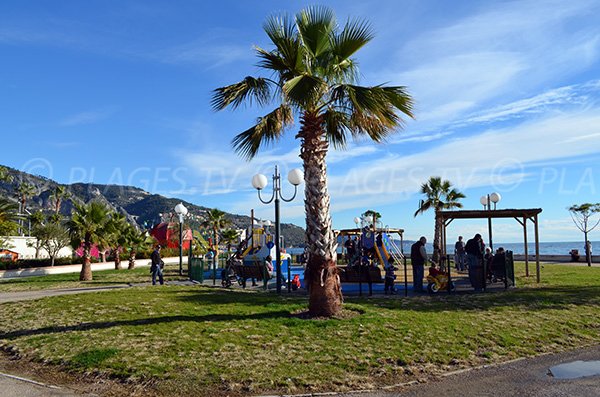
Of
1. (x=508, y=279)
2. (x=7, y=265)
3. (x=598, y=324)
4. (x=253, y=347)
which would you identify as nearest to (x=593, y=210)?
(x=508, y=279)

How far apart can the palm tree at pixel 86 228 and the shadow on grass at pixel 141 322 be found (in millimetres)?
13524

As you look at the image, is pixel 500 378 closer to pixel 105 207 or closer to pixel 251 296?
pixel 251 296

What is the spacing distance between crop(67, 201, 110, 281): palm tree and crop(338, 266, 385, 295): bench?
45.7 ft

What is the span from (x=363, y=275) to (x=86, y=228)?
48.8 ft

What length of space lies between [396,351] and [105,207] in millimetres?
20022

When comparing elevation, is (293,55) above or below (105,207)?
above

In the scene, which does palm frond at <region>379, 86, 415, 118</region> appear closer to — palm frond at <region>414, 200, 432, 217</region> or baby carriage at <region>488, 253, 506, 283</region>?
baby carriage at <region>488, 253, 506, 283</region>

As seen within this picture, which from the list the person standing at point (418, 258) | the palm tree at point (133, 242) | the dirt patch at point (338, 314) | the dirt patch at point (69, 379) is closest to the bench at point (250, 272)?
the person standing at point (418, 258)

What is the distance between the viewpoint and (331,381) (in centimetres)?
662

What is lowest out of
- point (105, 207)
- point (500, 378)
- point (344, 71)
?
point (500, 378)

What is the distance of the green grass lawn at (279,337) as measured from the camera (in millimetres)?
6895

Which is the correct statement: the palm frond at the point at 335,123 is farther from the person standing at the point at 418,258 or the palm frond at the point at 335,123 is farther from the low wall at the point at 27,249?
the low wall at the point at 27,249

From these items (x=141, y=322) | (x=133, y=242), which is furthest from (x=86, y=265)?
(x=141, y=322)

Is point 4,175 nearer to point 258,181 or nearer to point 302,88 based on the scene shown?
point 258,181
